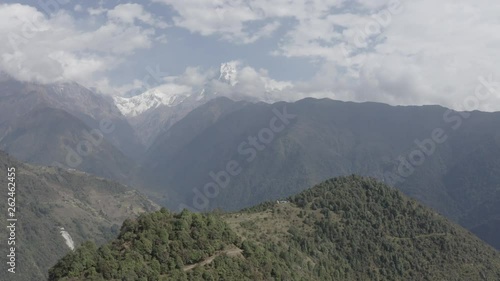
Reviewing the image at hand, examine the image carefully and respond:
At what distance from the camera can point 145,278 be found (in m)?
98.7

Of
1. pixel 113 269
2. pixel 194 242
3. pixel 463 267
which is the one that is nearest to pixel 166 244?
pixel 194 242

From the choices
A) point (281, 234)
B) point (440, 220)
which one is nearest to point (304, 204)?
point (281, 234)

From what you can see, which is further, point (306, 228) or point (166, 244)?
point (306, 228)

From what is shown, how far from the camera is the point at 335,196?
187500mm

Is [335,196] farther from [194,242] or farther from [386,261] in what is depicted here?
[194,242]

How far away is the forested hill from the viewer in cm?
10556

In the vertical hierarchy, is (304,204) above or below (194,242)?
above

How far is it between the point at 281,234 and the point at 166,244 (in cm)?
5802

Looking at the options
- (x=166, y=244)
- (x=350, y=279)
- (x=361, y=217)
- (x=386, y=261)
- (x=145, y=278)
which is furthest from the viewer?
(x=361, y=217)

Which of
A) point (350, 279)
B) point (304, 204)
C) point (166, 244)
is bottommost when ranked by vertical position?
point (350, 279)

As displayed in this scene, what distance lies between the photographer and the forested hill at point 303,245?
106 metres

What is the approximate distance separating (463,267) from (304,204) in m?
59.4

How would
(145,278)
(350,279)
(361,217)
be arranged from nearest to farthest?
(145,278) → (350,279) → (361,217)

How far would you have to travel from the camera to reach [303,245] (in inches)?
6196
